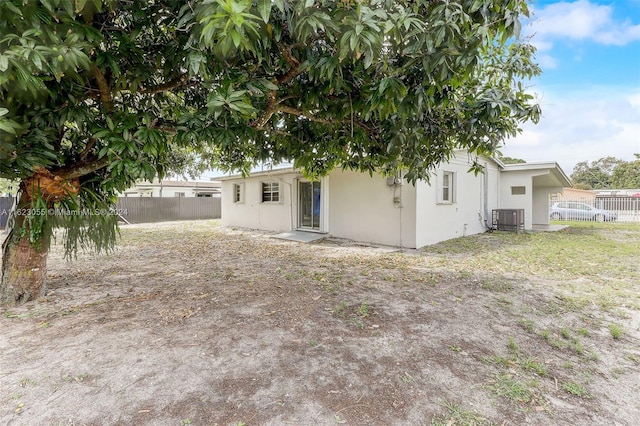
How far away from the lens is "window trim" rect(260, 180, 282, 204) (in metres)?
12.9

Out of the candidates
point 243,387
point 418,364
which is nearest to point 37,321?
point 243,387

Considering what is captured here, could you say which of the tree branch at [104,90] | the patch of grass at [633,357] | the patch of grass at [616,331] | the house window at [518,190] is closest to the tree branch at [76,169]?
the tree branch at [104,90]

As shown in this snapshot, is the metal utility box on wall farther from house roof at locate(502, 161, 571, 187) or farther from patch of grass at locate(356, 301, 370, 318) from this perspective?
patch of grass at locate(356, 301, 370, 318)

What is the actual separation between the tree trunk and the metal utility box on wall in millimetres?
Answer: 13261

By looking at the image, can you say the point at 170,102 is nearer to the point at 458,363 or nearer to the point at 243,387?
the point at 243,387

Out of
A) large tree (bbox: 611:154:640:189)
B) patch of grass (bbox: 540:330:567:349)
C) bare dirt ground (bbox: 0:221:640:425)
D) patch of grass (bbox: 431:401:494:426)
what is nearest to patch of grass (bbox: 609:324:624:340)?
bare dirt ground (bbox: 0:221:640:425)

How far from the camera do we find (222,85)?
2.54m

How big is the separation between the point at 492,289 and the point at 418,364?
9.48ft

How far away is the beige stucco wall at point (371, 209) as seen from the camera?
29.1ft

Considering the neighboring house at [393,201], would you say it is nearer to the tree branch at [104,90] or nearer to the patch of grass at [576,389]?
the patch of grass at [576,389]

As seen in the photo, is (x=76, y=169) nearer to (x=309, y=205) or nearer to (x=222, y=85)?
(x=222, y=85)

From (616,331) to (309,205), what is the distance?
9.39 meters

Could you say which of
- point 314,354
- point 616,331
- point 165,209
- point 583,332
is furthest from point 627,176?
point 314,354

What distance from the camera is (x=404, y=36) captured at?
89.4 inches
